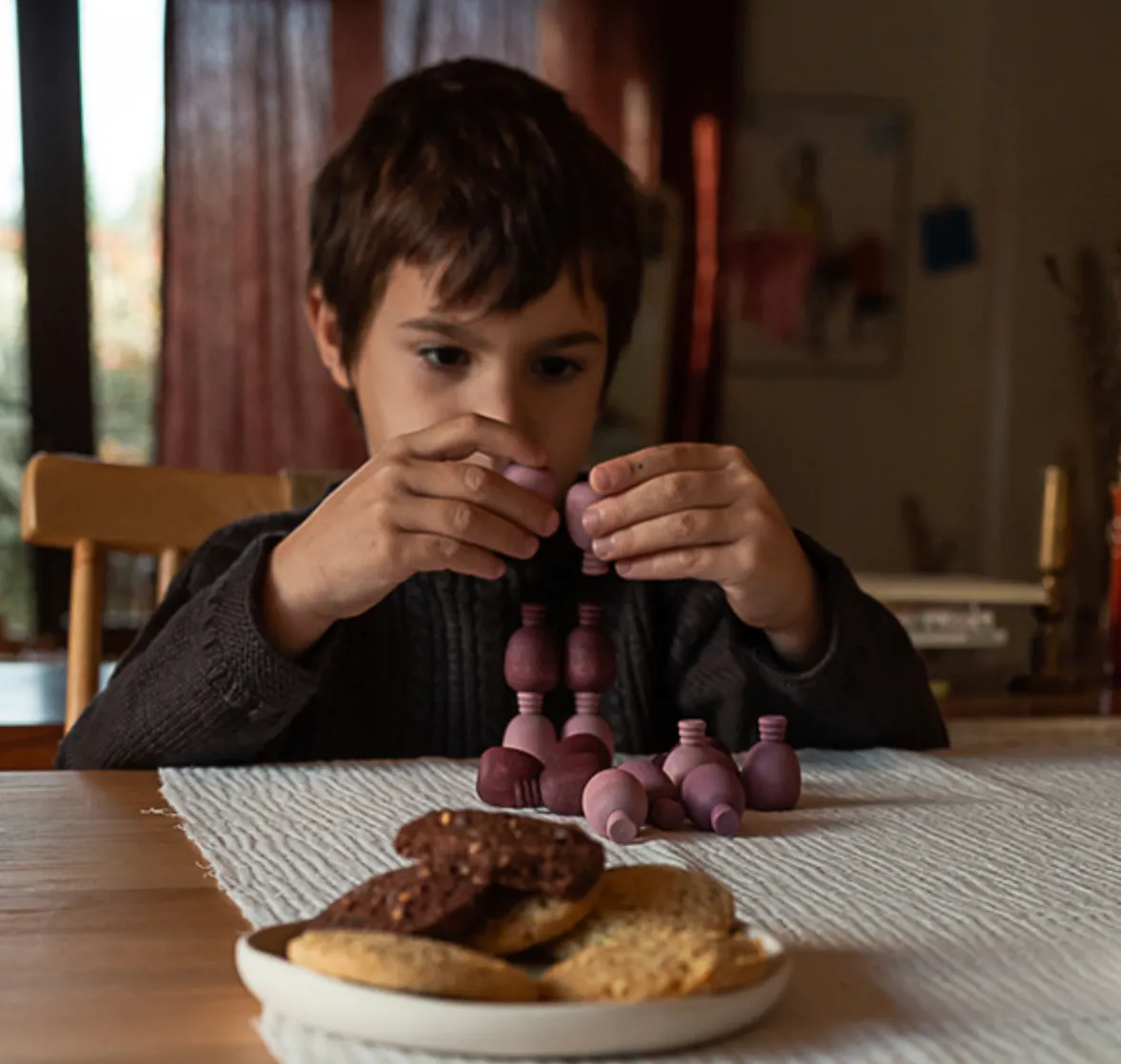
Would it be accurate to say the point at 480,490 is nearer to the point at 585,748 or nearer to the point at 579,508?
the point at 579,508

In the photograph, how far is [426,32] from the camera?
300 cm

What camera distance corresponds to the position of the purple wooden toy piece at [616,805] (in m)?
0.54

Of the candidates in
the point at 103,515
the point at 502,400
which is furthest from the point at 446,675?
the point at 103,515

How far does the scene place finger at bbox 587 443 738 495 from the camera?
0.73 metres

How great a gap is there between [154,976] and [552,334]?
665mm

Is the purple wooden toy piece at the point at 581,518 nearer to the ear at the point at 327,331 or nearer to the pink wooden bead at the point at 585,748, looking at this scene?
the pink wooden bead at the point at 585,748

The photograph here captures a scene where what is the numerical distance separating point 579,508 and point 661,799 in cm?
23

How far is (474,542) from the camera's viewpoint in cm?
76

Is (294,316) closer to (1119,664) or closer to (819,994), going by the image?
(1119,664)

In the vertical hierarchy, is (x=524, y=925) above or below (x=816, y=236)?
below

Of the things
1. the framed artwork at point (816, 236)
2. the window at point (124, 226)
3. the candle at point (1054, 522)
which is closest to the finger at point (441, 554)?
the candle at point (1054, 522)

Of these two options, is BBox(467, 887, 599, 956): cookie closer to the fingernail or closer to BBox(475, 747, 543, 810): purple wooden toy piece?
BBox(475, 747, 543, 810): purple wooden toy piece

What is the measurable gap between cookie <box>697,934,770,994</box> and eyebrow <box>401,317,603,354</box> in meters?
0.67

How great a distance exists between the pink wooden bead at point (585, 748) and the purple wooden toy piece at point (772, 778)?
0.22 ft
